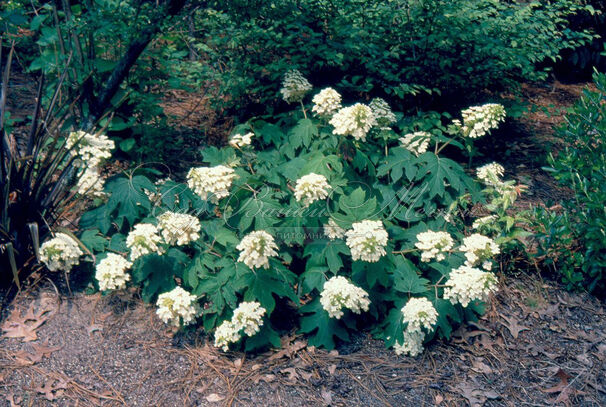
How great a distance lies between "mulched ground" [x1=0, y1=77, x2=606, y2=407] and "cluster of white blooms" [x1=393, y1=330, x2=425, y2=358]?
0.05 m

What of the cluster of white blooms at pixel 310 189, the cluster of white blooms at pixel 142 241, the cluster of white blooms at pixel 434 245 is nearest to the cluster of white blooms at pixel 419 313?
the cluster of white blooms at pixel 434 245

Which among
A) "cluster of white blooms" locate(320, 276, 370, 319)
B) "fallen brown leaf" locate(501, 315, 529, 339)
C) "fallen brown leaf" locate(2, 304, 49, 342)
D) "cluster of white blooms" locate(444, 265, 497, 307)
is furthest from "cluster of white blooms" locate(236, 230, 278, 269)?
"fallen brown leaf" locate(501, 315, 529, 339)

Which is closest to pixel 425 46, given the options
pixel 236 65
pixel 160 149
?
pixel 236 65

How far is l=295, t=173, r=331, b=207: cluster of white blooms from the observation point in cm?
256

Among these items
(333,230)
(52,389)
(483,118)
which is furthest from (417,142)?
(52,389)

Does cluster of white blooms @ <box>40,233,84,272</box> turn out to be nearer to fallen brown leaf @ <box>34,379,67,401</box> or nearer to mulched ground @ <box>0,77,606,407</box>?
mulched ground @ <box>0,77,606,407</box>

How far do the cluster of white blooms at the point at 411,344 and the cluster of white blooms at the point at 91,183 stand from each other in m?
1.92

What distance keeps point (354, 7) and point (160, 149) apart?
5.90 ft

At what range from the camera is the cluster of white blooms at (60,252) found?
2656 mm

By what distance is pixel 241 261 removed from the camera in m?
2.60

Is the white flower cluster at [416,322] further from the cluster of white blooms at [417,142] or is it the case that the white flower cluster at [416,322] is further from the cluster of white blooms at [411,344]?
the cluster of white blooms at [417,142]

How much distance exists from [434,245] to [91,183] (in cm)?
201

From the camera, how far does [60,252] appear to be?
2674 mm

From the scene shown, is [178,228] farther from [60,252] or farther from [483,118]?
[483,118]
